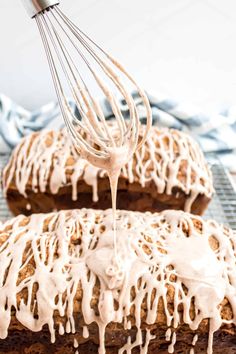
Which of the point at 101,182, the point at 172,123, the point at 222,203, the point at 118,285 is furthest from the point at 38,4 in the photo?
the point at 172,123

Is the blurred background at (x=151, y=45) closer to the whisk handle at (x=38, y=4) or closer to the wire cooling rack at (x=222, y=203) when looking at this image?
the wire cooling rack at (x=222, y=203)

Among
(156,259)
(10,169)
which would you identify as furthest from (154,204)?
(156,259)

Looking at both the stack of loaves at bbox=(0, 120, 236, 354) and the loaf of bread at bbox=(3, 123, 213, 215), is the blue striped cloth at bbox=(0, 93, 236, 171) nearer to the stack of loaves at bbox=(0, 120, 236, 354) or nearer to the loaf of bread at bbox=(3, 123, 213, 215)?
the loaf of bread at bbox=(3, 123, 213, 215)

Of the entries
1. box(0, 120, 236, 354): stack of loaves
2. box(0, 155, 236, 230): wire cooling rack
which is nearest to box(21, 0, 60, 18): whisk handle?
box(0, 120, 236, 354): stack of loaves

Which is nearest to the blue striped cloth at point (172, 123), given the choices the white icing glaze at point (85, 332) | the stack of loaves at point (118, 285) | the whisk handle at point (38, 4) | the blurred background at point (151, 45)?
the blurred background at point (151, 45)

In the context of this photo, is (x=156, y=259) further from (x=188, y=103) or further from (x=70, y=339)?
(x=188, y=103)

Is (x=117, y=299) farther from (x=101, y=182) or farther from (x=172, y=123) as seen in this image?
(x=172, y=123)

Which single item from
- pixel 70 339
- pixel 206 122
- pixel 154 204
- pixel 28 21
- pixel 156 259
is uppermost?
pixel 28 21
